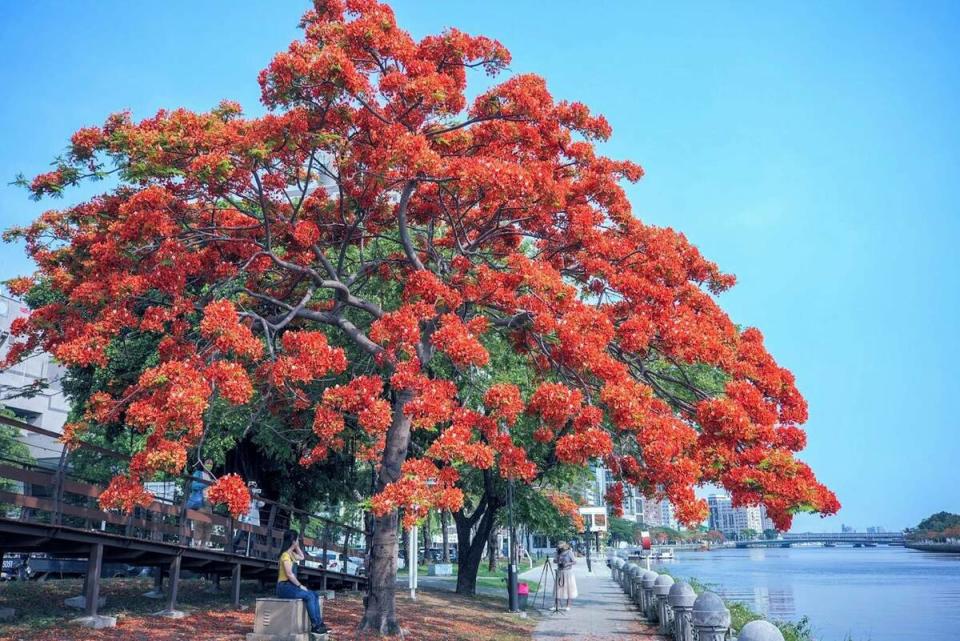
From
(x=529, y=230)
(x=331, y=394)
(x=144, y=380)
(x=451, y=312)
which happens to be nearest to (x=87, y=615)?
(x=144, y=380)

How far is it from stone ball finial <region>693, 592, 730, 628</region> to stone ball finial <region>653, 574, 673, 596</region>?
18.3ft

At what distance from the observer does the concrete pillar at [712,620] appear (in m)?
9.56

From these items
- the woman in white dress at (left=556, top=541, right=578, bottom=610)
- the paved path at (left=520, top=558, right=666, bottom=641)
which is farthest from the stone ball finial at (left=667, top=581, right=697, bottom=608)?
the woman in white dress at (left=556, top=541, right=578, bottom=610)

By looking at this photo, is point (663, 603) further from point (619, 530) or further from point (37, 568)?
point (619, 530)

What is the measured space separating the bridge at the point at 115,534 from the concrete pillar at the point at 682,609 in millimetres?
7989

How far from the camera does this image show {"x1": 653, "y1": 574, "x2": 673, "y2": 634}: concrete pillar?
1462cm

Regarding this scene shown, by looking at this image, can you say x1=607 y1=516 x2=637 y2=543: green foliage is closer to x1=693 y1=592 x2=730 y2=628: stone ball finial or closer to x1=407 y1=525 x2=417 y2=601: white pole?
x1=407 y1=525 x2=417 y2=601: white pole

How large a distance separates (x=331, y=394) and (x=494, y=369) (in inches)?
308

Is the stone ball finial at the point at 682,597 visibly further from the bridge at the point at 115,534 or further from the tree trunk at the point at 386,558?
the bridge at the point at 115,534

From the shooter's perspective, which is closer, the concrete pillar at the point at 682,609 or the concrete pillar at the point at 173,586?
the concrete pillar at the point at 682,609

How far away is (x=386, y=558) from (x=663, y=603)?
6371mm

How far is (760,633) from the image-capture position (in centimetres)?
762

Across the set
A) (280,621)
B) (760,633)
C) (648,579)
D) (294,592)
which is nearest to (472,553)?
(648,579)

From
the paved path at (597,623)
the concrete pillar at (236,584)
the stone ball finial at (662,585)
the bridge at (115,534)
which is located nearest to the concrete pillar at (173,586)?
the bridge at (115,534)
